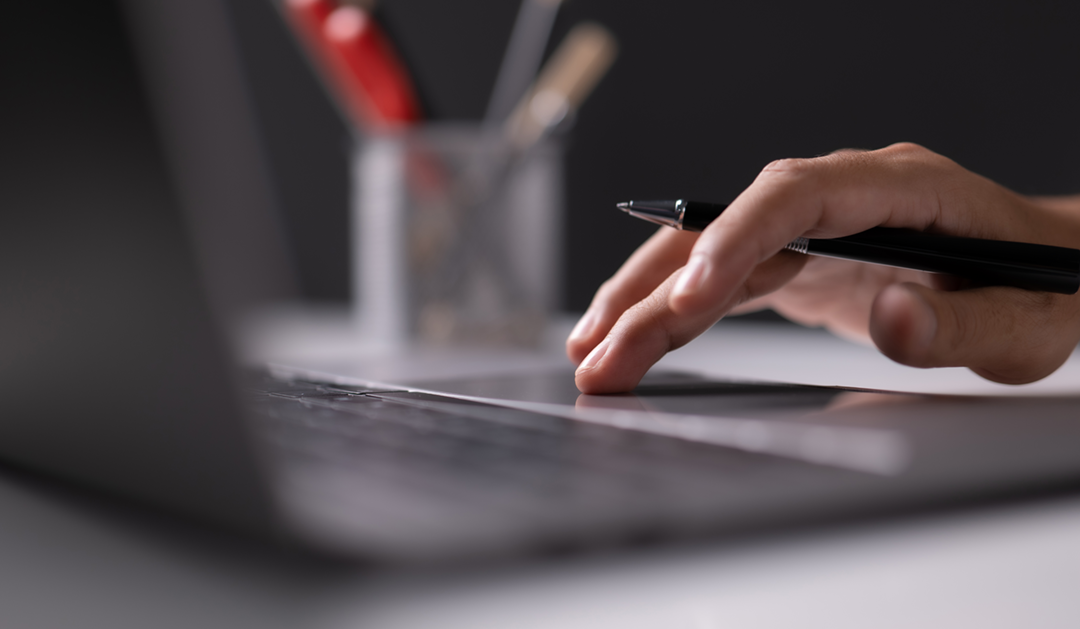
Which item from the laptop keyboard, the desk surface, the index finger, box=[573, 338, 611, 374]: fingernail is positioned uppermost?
the index finger

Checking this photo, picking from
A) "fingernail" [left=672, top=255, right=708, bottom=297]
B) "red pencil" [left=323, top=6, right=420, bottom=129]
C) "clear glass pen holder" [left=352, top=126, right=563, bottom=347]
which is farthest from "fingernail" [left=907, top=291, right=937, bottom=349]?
"red pencil" [left=323, top=6, right=420, bottom=129]

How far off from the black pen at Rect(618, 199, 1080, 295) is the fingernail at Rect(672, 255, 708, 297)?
63 mm

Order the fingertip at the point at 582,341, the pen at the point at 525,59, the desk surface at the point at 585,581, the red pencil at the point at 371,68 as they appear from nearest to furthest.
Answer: the desk surface at the point at 585,581, the fingertip at the point at 582,341, the red pencil at the point at 371,68, the pen at the point at 525,59

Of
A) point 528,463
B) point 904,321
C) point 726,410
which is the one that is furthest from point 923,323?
point 528,463

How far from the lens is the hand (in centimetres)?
37

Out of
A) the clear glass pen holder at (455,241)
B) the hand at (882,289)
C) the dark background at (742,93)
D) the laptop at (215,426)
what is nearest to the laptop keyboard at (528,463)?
the laptop at (215,426)

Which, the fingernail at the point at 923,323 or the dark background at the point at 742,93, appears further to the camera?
the dark background at the point at 742,93

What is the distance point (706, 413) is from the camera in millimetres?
338

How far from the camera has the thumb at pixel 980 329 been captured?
378mm

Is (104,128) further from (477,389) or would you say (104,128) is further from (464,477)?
(477,389)

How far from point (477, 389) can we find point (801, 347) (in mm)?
513

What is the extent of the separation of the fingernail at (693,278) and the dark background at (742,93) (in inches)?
23.4

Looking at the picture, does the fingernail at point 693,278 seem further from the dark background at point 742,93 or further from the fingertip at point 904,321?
the dark background at point 742,93

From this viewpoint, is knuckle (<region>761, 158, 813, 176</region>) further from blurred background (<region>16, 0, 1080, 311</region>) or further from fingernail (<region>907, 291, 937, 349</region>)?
blurred background (<region>16, 0, 1080, 311</region>)
